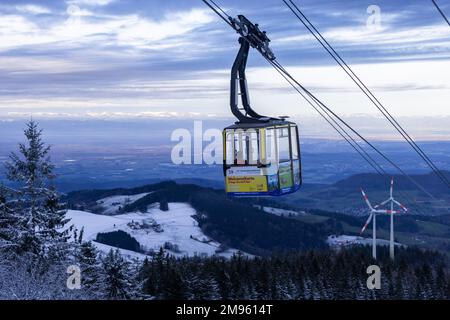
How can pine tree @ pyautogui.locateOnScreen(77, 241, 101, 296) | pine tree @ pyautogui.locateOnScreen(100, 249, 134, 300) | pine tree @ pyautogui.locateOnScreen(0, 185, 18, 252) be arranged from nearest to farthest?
1. pine tree @ pyautogui.locateOnScreen(0, 185, 18, 252)
2. pine tree @ pyautogui.locateOnScreen(77, 241, 101, 296)
3. pine tree @ pyautogui.locateOnScreen(100, 249, 134, 300)

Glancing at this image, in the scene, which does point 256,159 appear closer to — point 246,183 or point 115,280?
point 246,183

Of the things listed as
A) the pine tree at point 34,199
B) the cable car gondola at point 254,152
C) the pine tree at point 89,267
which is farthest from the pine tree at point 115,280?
the cable car gondola at point 254,152

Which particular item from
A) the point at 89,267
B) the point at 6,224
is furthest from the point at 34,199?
the point at 89,267

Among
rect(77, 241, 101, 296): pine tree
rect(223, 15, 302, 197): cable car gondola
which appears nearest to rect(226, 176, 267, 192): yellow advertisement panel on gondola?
rect(223, 15, 302, 197): cable car gondola

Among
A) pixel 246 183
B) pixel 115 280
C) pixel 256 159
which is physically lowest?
pixel 115 280

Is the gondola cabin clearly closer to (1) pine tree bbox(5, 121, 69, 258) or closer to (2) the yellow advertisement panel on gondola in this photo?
(2) the yellow advertisement panel on gondola

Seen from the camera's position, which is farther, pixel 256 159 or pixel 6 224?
pixel 6 224
